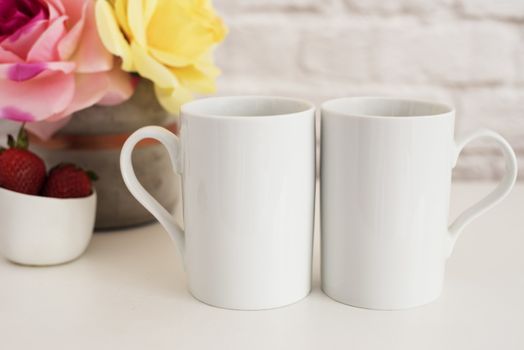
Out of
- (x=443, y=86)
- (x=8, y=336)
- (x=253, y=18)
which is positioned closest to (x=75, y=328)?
(x=8, y=336)

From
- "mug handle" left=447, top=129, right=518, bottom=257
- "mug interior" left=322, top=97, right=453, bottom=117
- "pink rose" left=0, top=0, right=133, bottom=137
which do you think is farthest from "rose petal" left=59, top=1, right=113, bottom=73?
"mug handle" left=447, top=129, right=518, bottom=257

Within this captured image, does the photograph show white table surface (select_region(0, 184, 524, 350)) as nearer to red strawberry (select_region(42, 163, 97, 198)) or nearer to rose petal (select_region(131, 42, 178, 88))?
red strawberry (select_region(42, 163, 97, 198))

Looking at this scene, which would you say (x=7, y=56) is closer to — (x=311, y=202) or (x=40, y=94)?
(x=40, y=94)

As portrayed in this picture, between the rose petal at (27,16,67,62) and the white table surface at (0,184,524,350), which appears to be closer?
the white table surface at (0,184,524,350)

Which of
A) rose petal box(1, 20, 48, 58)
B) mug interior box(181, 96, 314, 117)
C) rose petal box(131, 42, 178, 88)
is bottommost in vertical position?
mug interior box(181, 96, 314, 117)

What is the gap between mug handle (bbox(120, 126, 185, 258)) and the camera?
23.1 inches

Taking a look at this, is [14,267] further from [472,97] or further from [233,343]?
[472,97]

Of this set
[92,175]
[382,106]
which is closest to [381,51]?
[382,106]

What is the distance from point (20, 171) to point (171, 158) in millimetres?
162

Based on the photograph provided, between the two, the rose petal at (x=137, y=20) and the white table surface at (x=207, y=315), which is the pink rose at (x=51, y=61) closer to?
the rose petal at (x=137, y=20)

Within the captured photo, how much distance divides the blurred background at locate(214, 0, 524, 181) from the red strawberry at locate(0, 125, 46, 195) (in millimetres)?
387

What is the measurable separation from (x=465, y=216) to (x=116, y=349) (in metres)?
0.33

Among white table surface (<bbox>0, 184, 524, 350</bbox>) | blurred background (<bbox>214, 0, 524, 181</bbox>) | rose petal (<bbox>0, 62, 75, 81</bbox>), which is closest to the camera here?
white table surface (<bbox>0, 184, 524, 350</bbox>)

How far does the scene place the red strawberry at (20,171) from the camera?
0.65 m
